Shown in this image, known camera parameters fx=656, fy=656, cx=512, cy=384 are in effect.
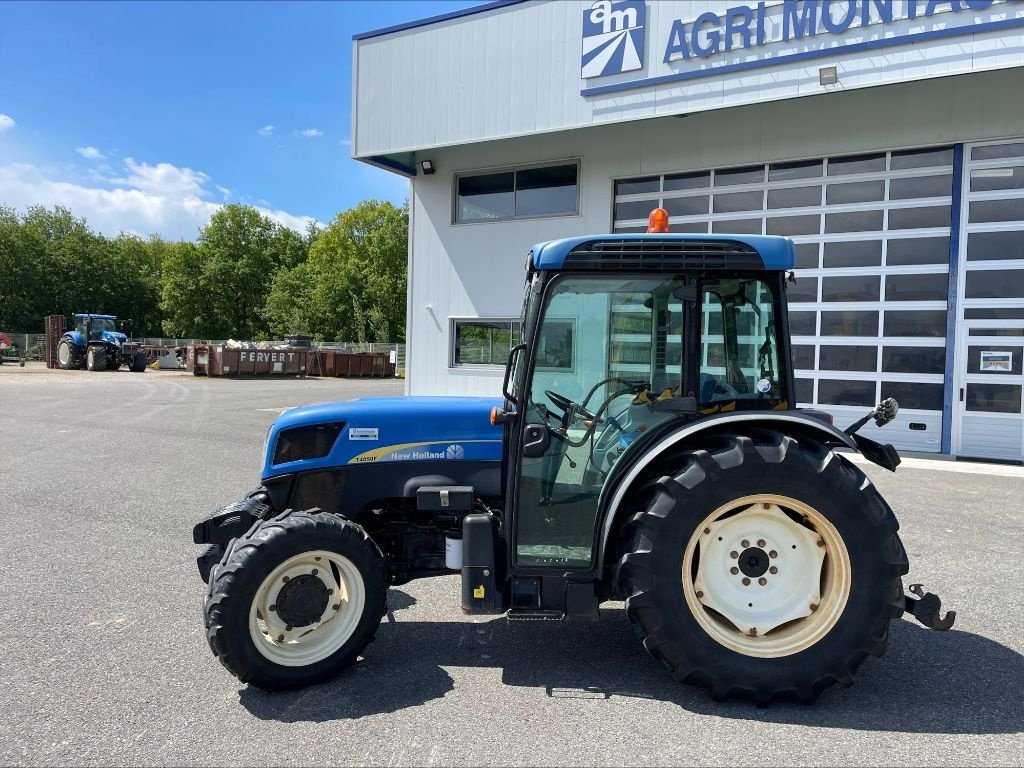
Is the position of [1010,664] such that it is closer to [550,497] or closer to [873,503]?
[873,503]

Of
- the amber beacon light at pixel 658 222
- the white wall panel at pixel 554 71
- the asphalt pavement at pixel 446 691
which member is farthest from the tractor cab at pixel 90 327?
the amber beacon light at pixel 658 222

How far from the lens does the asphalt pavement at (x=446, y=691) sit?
2.66 meters

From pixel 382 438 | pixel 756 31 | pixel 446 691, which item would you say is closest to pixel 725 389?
pixel 382 438

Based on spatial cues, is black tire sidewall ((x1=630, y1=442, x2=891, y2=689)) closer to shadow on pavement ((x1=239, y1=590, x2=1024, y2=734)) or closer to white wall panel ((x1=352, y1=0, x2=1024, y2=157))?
shadow on pavement ((x1=239, y1=590, x2=1024, y2=734))

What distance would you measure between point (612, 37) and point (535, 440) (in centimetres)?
1008

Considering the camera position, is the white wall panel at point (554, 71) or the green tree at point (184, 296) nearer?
the white wall panel at point (554, 71)

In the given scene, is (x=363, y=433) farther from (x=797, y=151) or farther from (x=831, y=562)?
(x=797, y=151)

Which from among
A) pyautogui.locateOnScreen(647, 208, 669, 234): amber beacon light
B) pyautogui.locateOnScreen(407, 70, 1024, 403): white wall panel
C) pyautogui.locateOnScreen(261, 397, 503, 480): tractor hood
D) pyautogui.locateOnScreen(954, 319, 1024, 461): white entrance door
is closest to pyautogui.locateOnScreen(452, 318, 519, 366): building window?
pyautogui.locateOnScreen(407, 70, 1024, 403): white wall panel

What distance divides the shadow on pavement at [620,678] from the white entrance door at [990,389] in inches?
298

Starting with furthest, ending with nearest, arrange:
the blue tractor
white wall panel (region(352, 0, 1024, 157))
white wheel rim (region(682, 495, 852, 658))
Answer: the blue tractor < white wall panel (region(352, 0, 1024, 157)) < white wheel rim (region(682, 495, 852, 658))

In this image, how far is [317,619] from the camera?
317 cm

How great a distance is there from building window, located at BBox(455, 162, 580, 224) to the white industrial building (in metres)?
0.04

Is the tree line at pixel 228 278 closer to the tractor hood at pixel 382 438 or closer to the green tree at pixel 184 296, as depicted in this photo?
the green tree at pixel 184 296

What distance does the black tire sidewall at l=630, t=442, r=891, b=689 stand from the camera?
2.98 metres
